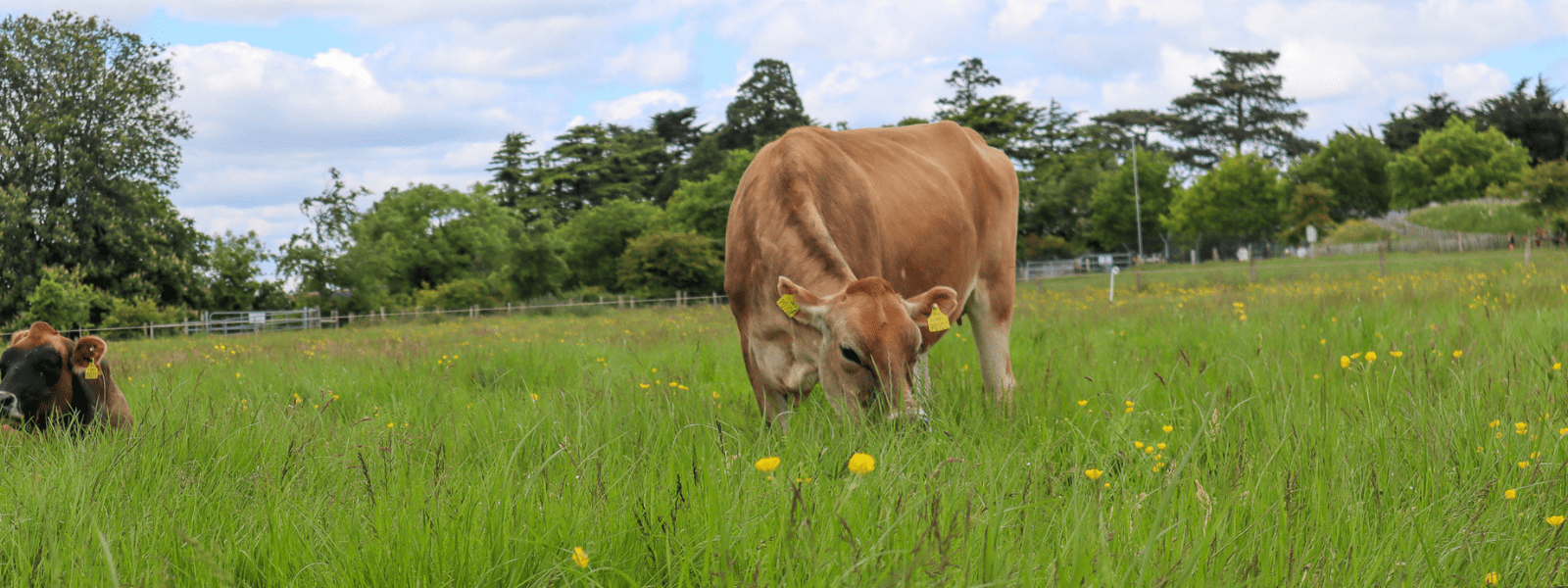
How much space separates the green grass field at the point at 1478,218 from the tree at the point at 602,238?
41.2m

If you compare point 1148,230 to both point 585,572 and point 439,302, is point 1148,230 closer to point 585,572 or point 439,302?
point 439,302

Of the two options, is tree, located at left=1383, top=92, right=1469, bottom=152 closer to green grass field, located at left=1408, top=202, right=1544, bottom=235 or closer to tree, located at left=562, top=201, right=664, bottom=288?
green grass field, located at left=1408, top=202, right=1544, bottom=235

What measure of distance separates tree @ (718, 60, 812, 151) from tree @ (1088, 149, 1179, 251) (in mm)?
20807

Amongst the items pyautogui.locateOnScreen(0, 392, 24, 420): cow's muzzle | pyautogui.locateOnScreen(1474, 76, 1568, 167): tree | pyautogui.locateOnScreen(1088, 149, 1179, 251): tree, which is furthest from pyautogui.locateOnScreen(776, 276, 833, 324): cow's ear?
pyautogui.locateOnScreen(1474, 76, 1568, 167): tree

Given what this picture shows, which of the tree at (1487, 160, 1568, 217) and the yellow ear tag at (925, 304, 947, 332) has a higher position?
the tree at (1487, 160, 1568, 217)

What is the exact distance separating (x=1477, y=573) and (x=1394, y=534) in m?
0.18

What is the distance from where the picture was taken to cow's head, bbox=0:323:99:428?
4355mm

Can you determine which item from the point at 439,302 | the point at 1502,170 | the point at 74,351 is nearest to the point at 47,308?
the point at 439,302

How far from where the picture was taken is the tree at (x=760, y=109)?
64.2 meters

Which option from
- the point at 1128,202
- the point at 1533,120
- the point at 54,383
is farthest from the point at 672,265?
the point at 1533,120

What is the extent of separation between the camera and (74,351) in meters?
4.61

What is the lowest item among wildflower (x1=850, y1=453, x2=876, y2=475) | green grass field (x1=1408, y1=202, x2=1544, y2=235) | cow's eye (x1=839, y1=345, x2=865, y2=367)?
wildflower (x1=850, y1=453, x2=876, y2=475)

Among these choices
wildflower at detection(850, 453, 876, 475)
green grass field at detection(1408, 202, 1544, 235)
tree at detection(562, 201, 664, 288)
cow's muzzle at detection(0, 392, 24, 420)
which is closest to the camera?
wildflower at detection(850, 453, 876, 475)

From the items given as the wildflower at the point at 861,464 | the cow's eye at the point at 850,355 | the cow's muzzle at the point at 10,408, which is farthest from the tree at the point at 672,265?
the wildflower at the point at 861,464
